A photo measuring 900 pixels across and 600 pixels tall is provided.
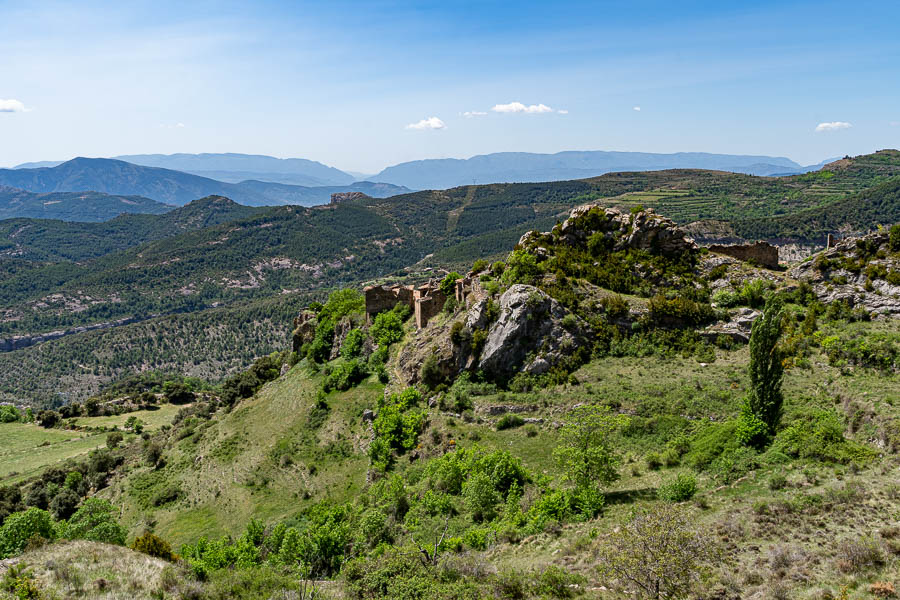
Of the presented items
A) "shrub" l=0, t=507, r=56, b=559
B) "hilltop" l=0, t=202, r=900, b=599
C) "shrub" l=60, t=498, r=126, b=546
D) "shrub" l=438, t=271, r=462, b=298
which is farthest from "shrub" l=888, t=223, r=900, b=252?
"shrub" l=0, t=507, r=56, b=559

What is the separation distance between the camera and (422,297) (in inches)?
1933

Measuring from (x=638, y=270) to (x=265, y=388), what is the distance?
4186 centimetres

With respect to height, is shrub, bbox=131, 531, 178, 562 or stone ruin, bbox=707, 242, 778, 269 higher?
stone ruin, bbox=707, 242, 778, 269

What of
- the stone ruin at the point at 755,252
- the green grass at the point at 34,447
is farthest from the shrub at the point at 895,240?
the green grass at the point at 34,447

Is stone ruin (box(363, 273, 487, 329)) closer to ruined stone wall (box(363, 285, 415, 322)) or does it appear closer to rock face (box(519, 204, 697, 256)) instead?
ruined stone wall (box(363, 285, 415, 322))

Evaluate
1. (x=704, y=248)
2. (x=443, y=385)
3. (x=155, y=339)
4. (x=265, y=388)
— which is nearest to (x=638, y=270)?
(x=704, y=248)

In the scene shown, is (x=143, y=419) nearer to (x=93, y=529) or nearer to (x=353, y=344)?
(x=353, y=344)

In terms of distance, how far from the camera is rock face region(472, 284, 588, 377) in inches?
1476

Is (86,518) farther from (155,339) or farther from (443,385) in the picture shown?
(155,339)

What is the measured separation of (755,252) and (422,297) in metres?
30.8

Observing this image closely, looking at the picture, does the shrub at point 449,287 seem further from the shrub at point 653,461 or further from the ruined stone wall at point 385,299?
the shrub at point 653,461

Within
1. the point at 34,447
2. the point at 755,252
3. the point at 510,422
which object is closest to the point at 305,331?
the point at 510,422

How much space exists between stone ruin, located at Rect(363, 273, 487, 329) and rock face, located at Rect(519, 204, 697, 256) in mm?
7151

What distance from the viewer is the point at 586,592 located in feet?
50.8
